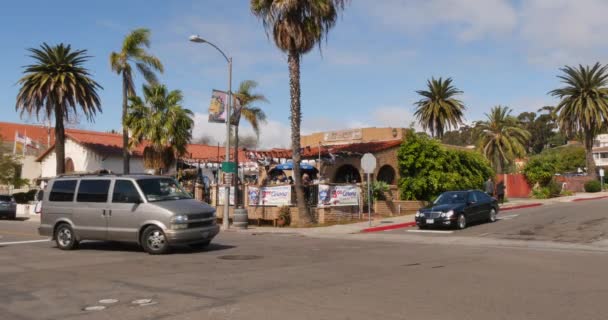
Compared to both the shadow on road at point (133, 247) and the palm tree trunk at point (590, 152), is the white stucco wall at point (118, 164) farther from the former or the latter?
the palm tree trunk at point (590, 152)

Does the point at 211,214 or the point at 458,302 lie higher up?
the point at 211,214

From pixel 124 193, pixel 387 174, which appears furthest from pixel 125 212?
pixel 387 174

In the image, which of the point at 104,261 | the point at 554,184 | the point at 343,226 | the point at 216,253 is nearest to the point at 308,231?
the point at 343,226

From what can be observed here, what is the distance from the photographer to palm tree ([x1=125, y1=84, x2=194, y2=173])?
2967cm

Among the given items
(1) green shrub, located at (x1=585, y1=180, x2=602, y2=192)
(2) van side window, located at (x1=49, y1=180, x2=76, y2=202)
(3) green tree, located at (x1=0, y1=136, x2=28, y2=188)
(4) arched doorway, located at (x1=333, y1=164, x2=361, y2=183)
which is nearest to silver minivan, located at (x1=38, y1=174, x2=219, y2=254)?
(2) van side window, located at (x1=49, y1=180, x2=76, y2=202)

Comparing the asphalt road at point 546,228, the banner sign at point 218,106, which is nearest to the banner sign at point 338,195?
the asphalt road at point 546,228

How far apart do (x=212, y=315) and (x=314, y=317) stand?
4.26ft

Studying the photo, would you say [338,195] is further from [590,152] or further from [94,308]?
[590,152]

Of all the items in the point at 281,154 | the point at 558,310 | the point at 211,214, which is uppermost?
the point at 281,154

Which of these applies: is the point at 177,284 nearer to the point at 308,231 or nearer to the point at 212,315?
the point at 212,315

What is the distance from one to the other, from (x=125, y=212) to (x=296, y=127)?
36.1 feet

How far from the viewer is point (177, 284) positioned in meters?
9.01

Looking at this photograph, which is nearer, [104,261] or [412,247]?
[104,261]

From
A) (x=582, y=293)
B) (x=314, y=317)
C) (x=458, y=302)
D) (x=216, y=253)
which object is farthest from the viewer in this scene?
(x=216, y=253)
